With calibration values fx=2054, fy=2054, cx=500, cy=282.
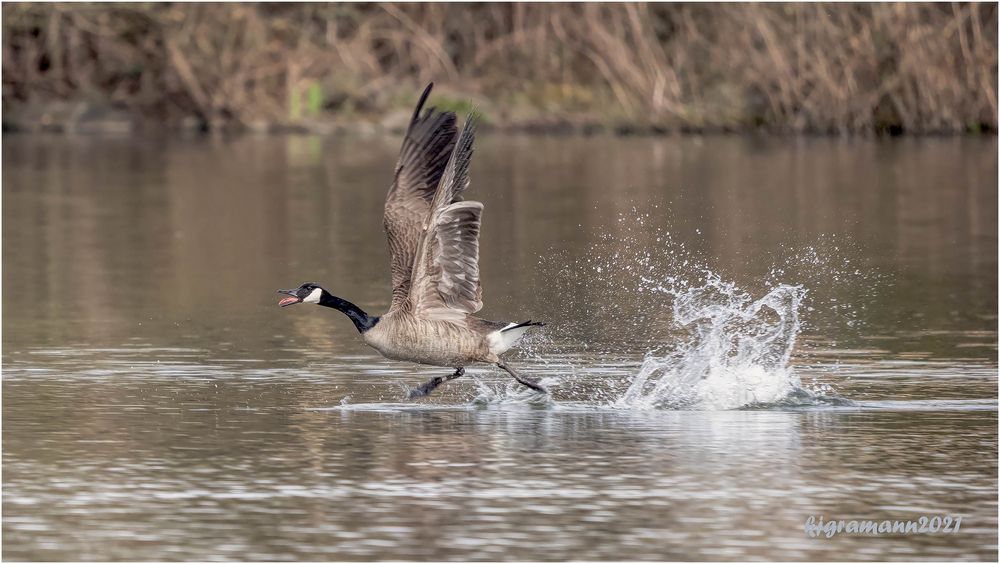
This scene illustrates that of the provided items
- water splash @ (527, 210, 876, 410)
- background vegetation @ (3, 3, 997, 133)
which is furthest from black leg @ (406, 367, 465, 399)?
background vegetation @ (3, 3, 997, 133)

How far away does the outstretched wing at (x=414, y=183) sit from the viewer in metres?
11.0

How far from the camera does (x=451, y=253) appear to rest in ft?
34.3

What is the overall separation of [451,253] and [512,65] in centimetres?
2930

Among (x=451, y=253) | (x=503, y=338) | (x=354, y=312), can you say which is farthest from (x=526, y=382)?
(x=354, y=312)

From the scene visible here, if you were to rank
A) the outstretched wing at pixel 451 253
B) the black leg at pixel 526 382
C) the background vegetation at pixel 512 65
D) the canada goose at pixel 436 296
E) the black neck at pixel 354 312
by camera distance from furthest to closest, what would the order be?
the background vegetation at pixel 512 65, the black leg at pixel 526 382, the black neck at pixel 354 312, the canada goose at pixel 436 296, the outstretched wing at pixel 451 253

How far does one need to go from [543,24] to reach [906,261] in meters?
20.8

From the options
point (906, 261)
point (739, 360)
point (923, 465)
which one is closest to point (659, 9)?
point (906, 261)

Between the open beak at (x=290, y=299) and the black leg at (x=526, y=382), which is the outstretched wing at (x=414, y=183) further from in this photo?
the black leg at (x=526, y=382)

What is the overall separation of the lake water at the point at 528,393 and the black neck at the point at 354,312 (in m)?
0.41

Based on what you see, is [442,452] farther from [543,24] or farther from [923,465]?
[543,24]

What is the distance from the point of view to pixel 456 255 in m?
10.5

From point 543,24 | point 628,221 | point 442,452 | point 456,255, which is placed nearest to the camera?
point 442,452
